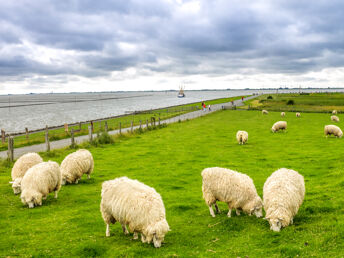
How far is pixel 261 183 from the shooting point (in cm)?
1427

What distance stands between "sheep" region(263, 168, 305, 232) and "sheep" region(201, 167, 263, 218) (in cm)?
53

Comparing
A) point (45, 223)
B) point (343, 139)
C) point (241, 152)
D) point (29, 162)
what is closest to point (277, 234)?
point (45, 223)

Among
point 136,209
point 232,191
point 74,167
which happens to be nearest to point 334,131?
point 232,191

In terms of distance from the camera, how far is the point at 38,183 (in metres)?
12.3

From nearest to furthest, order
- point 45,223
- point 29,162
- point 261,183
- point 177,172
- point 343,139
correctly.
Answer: point 45,223 < point 261,183 < point 29,162 < point 177,172 < point 343,139

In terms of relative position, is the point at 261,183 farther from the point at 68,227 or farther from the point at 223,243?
the point at 68,227

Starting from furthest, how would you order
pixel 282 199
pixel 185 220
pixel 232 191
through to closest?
pixel 185 220, pixel 232 191, pixel 282 199

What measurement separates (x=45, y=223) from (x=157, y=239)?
4719 millimetres

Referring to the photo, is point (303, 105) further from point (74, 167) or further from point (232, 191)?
point (232, 191)

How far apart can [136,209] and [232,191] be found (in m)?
3.55

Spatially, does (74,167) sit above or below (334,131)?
below

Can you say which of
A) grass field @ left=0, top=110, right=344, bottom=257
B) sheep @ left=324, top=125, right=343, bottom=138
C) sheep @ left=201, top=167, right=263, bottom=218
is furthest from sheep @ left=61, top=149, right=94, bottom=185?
sheep @ left=324, top=125, right=343, bottom=138

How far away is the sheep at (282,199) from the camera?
28.1 ft

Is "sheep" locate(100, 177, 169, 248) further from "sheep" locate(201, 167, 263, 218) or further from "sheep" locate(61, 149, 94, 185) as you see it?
"sheep" locate(61, 149, 94, 185)
